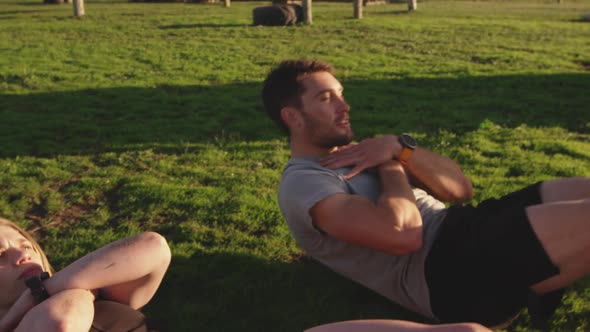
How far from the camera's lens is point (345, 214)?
3459 millimetres

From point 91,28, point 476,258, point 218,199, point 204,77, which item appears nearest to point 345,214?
point 476,258

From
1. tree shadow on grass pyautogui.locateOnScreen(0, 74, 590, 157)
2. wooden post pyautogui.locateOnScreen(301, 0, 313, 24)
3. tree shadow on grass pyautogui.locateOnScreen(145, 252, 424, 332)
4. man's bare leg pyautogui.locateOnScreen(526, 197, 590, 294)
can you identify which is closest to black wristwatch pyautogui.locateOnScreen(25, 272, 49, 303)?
tree shadow on grass pyautogui.locateOnScreen(145, 252, 424, 332)

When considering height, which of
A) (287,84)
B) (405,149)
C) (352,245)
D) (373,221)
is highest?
(287,84)

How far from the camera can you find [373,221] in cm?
344

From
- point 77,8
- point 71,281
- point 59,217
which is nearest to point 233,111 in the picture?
point 59,217

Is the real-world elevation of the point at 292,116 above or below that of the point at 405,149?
above

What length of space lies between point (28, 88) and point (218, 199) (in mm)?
7449

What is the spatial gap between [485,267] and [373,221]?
2.13ft

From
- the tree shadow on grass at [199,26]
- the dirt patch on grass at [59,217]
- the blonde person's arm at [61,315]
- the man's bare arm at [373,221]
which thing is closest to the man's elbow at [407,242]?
the man's bare arm at [373,221]

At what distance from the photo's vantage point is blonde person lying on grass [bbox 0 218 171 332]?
9.21 ft

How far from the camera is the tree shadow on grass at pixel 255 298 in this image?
415 cm

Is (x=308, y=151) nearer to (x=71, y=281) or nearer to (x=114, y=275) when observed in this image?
(x=114, y=275)

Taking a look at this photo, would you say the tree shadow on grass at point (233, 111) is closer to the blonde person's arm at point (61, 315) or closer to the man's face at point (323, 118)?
the man's face at point (323, 118)

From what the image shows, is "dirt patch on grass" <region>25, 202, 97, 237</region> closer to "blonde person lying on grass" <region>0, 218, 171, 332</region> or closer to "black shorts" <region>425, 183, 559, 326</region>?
"blonde person lying on grass" <region>0, 218, 171, 332</region>
